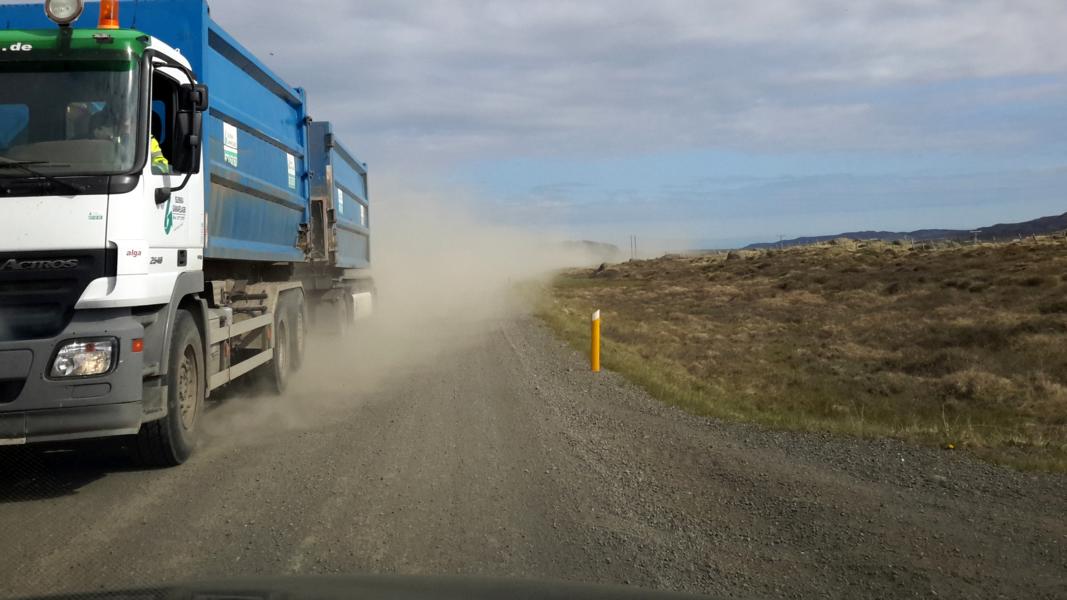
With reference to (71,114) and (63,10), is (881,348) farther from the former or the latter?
(63,10)

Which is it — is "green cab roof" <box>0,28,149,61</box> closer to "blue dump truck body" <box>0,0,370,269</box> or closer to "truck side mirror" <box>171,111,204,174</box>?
"truck side mirror" <box>171,111,204,174</box>

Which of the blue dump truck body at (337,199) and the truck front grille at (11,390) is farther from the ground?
the blue dump truck body at (337,199)

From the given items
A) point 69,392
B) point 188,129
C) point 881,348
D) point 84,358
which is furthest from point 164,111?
point 881,348

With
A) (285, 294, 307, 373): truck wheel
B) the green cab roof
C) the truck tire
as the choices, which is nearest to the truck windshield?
the green cab roof

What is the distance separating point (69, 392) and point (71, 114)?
79.4 inches

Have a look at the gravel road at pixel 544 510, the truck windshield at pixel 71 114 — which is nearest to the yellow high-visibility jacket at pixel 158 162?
the truck windshield at pixel 71 114

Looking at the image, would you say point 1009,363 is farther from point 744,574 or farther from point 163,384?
point 163,384

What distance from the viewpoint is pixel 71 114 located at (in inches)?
245

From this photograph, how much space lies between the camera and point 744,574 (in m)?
4.93

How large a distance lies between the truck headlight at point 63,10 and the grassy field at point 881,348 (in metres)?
7.62

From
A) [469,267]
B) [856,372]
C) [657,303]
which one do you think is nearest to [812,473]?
[856,372]

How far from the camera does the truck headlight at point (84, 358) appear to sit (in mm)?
5875

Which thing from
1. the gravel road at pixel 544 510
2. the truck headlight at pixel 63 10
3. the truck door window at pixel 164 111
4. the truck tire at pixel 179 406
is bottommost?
the gravel road at pixel 544 510

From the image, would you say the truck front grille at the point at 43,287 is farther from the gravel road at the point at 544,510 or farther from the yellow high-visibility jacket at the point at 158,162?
the gravel road at the point at 544,510
